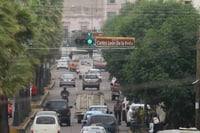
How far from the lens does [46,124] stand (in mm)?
43438

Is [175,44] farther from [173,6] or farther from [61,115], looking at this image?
[173,6]

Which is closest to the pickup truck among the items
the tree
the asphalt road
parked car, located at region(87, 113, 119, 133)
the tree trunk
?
the asphalt road

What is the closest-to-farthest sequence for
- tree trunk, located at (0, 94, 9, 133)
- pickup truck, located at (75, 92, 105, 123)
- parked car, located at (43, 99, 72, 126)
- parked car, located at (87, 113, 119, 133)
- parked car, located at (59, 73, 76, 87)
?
1. tree trunk, located at (0, 94, 9, 133)
2. parked car, located at (87, 113, 119, 133)
3. parked car, located at (43, 99, 72, 126)
4. pickup truck, located at (75, 92, 105, 123)
5. parked car, located at (59, 73, 76, 87)

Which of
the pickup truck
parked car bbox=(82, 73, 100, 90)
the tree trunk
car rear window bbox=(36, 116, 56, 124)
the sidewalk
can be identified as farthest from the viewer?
parked car bbox=(82, 73, 100, 90)

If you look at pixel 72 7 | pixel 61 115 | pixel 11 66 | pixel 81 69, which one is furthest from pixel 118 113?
pixel 72 7

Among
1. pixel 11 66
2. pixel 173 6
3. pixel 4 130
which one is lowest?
pixel 4 130

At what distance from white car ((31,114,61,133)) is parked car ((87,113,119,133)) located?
1.62m

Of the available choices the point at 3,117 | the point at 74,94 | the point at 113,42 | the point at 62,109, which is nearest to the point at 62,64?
the point at 74,94

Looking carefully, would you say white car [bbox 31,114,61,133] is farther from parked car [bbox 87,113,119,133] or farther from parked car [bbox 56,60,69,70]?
parked car [bbox 56,60,69,70]

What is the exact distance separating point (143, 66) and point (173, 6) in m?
16.1

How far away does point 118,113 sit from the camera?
2158 inches

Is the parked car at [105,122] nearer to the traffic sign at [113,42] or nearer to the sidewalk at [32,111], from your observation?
the sidewalk at [32,111]

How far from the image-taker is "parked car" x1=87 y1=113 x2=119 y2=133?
137 feet

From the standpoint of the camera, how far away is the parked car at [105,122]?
Result: 41.8 m
